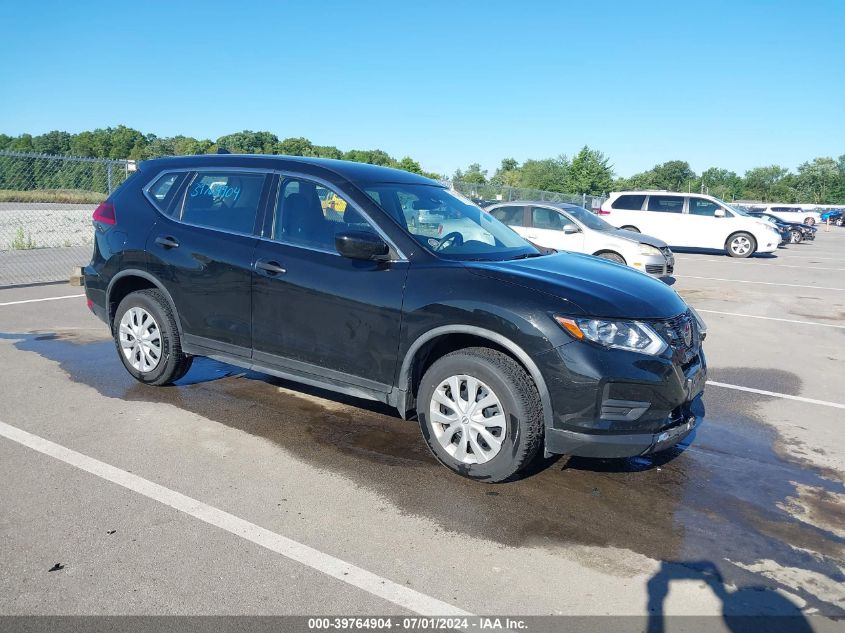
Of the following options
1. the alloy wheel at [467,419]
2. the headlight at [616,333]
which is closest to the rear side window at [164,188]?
the alloy wheel at [467,419]

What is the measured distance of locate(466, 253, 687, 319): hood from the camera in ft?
12.9

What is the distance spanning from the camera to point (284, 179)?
16.6 feet

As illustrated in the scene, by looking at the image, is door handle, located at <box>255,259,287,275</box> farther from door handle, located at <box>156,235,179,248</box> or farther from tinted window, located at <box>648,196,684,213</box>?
tinted window, located at <box>648,196,684,213</box>

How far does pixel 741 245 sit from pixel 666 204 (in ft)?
8.51

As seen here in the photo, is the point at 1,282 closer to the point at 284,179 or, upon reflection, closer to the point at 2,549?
the point at 284,179

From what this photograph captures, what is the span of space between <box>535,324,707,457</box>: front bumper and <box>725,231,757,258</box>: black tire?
19.7 meters

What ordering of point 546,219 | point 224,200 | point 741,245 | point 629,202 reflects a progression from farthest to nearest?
point 629,202 → point 741,245 → point 546,219 → point 224,200

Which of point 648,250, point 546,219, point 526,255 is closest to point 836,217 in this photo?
point 648,250

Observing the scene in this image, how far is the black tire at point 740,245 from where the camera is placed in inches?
851

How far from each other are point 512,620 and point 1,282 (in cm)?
1143

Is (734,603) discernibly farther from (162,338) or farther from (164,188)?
(164,188)

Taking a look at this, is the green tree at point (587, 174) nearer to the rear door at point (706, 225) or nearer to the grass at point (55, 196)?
the rear door at point (706, 225)

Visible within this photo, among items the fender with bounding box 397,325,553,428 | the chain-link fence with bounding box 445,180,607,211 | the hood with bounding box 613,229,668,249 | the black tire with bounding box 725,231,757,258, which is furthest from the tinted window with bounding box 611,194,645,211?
the fender with bounding box 397,325,553,428

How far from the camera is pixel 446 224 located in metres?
4.95
